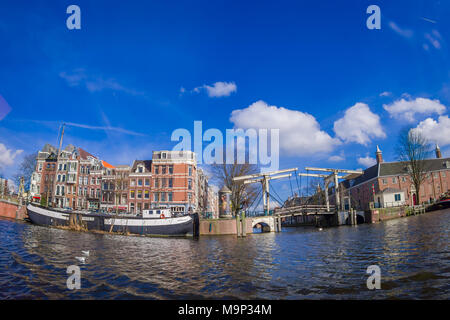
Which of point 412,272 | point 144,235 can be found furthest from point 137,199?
point 412,272

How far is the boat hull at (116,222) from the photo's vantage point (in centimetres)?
2692

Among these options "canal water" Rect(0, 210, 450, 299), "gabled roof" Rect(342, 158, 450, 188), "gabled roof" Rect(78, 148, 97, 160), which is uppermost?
"gabled roof" Rect(78, 148, 97, 160)

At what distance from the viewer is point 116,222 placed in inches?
1091

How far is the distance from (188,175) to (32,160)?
29327 mm

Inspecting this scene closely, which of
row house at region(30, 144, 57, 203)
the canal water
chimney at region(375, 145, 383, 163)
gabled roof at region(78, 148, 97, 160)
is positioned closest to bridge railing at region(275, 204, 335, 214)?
the canal water

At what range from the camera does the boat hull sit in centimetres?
2692

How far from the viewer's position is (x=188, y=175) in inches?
1732

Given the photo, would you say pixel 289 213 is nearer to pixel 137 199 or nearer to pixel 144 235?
pixel 144 235

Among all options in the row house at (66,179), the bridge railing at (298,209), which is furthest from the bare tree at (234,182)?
the row house at (66,179)

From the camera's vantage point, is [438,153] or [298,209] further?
[438,153]

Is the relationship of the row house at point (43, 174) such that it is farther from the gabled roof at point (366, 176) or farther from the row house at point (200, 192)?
the gabled roof at point (366, 176)

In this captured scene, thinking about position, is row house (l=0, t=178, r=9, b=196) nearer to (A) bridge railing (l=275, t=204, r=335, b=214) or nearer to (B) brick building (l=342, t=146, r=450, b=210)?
(A) bridge railing (l=275, t=204, r=335, b=214)

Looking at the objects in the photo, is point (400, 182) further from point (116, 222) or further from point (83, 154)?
point (83, 154)

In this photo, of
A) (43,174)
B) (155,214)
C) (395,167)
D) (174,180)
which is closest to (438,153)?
(395,167)
